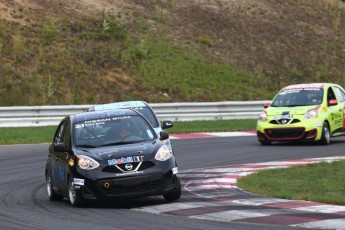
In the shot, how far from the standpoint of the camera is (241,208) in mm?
12203

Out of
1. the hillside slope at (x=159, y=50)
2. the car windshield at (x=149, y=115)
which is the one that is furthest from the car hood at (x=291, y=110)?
the hillside slope at (x=159, y=50)

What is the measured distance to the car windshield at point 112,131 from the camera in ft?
45.2

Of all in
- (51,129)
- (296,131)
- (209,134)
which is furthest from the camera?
(51,129)

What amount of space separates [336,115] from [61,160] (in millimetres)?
11186

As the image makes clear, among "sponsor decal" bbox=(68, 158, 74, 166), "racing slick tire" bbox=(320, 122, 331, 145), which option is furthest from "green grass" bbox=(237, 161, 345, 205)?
"racing slick tire" bbox=(320, 122, 331, 145)

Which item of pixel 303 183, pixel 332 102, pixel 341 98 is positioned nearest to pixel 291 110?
pixel 332 102

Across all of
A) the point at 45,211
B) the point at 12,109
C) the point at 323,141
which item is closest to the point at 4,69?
the point at 12,109

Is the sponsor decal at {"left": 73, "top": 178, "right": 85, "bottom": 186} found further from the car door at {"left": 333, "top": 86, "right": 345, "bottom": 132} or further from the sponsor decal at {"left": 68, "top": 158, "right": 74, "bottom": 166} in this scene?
the car door at {"left": 333, "top": 86, "right": 345, "bottom": 132}

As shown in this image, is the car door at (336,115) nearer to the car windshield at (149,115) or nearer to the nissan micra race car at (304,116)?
the nissan micra race car at (304,116)

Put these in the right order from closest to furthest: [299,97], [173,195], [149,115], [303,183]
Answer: [173,195] → [303,183] → [149,115] → [299,97]

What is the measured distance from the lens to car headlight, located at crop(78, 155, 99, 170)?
1298 cm

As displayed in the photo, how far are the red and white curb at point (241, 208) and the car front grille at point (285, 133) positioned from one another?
7.31 metres

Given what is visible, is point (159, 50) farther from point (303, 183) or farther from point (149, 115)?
point (303, 183)

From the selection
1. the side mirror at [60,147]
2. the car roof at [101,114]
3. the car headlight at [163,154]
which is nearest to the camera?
the car headlight at [163,154]
